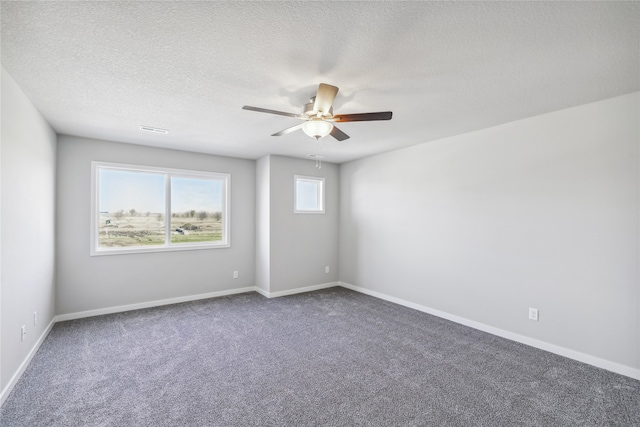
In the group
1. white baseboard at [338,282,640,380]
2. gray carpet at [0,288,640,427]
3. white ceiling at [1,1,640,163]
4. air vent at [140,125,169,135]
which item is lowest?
gray carpet at [0,288,640,427]

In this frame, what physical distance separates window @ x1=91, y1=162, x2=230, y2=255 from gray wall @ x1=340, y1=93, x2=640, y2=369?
117 inches

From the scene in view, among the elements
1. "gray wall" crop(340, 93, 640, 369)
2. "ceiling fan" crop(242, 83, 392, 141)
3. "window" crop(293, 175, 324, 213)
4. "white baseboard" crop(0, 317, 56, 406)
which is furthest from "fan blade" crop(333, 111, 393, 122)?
"white baseboard" crop(0, 317, 56, 406)

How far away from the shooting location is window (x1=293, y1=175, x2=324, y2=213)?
5.49 meters

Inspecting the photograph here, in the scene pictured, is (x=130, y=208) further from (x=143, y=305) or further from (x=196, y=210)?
(x=143, y=305)

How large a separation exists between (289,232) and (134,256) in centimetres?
238

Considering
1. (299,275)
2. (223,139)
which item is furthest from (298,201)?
(223,139)

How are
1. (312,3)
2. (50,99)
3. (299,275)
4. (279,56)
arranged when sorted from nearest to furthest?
(312,3) < (279,56) < (50,99) < (299,275)

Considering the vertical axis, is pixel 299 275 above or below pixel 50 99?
below

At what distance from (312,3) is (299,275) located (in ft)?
14.6

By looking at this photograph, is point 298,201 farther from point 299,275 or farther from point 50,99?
point 50,99

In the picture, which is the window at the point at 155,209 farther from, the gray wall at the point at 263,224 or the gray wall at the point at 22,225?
the gray wall at the point at 22,225

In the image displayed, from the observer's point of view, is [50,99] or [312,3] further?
[50,99]

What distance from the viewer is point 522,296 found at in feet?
10.9

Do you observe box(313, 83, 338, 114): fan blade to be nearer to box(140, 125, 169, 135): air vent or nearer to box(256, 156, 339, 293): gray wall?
box(140, 125, 169, 135): air vent
